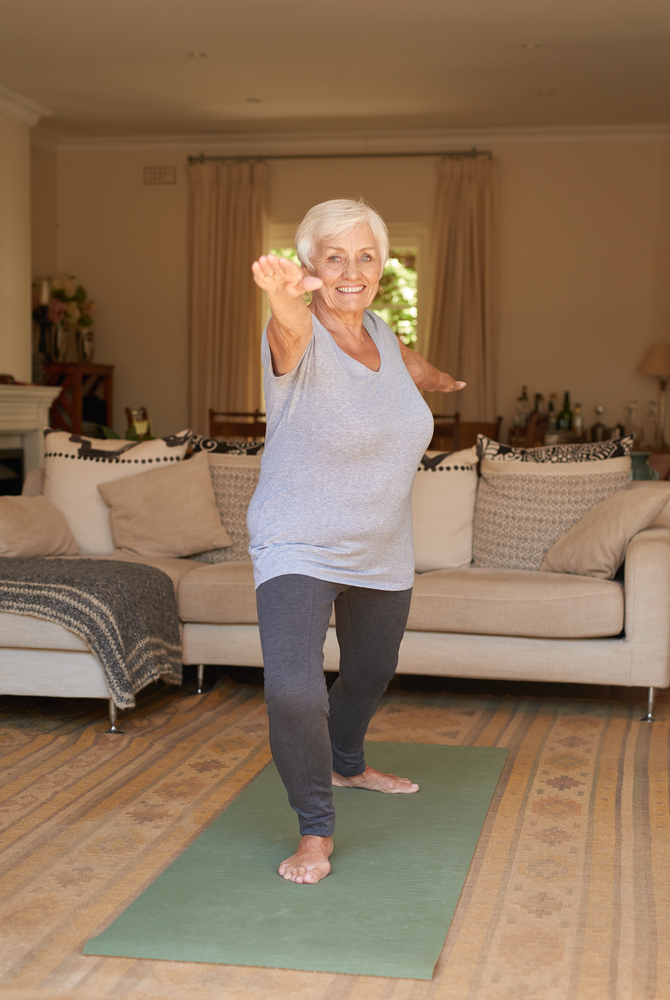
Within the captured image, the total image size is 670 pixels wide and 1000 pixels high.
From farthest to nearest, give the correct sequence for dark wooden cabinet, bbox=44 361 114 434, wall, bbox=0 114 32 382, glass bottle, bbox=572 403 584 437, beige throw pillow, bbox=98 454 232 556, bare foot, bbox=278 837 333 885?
dark wooden cabinet, bbox=44 361 114 434
glass bottle, bbox=572 403 584 437
wall, bbox=0 114 32 382
beige throw pillow, bbox=98 454 232 556
bare foot, bbox=278 837 333 885

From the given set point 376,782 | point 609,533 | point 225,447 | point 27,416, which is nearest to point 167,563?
point 225,447

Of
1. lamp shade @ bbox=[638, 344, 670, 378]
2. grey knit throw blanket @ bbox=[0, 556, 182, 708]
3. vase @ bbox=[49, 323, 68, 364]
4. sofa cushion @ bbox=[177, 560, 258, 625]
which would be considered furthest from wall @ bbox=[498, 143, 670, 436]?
grey knit throw blanket @ bbox=[0, 556, 182, 708]

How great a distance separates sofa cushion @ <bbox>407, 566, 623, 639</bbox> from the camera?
10.9ft

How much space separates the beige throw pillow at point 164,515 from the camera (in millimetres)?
3971

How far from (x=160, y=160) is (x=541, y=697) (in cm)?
607

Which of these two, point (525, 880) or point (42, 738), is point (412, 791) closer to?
point (525, 880)

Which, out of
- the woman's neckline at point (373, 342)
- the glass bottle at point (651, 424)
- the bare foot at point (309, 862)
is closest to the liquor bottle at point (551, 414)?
the glass bottle at point (651, 424)

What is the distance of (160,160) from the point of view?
8.17 m

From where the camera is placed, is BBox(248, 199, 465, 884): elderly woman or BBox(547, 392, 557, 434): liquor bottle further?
BBox(547, 392, 557, 434): liquor bottle

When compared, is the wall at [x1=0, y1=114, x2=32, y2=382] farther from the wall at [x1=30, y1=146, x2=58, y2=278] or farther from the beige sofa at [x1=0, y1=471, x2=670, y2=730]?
the beige sofa at [x1=0, y1=471, x2=670, y2=730]

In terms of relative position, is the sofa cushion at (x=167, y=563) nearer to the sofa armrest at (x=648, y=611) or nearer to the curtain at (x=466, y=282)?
the sofa armrest at (x=648, y=611)

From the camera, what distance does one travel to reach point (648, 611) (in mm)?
3305

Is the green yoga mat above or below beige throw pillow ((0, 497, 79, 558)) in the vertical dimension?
below

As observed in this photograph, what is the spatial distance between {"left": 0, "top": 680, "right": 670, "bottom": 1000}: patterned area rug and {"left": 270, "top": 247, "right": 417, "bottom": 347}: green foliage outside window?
16.0 ft
